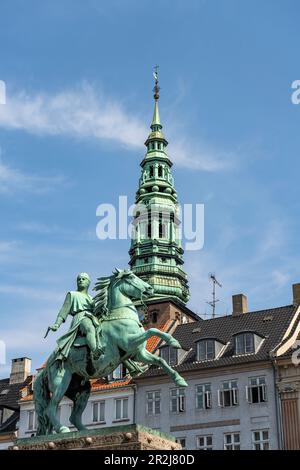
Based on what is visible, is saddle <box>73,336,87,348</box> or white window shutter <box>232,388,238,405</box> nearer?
saddle <box>73,336,87,348</box>

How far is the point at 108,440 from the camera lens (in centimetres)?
2059

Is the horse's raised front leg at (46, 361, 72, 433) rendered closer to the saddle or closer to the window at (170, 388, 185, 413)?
the saddle

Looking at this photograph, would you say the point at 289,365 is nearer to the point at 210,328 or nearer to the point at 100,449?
the point at 210,328

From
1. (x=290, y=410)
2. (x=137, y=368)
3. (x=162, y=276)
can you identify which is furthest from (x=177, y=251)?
(x=137, y=368)

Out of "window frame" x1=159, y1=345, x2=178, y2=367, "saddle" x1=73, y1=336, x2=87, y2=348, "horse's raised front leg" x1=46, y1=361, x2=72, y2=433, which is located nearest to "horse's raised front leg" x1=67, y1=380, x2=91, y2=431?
"horse's raised front leg" x1=46, y1=361, x2=72, y2=433

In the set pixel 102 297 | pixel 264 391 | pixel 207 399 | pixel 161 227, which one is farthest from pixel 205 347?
pixel 102 297

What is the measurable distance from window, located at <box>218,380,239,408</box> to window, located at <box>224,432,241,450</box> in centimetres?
191

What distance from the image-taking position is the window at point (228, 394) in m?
53.3

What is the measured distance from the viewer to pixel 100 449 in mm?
20500

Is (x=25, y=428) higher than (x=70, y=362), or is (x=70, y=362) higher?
(x=25, y=428)

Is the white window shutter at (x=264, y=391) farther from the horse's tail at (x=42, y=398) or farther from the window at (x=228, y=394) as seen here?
the horse's tail at (x=42, y=398)

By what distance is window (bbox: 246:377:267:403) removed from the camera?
52.3 meters

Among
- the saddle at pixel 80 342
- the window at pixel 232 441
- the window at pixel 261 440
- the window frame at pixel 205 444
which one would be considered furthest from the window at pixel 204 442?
the saddle at pixel 80 342

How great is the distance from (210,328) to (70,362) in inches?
1561
